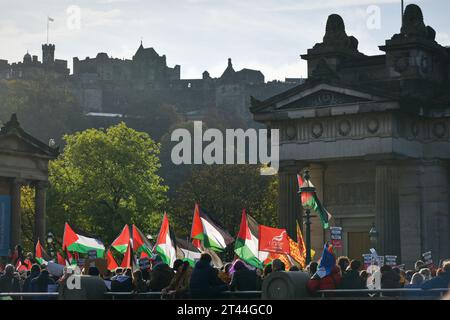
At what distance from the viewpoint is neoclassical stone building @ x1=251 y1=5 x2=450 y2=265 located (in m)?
58.9

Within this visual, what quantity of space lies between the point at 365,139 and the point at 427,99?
311 centimetres

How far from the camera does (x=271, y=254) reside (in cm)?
4022

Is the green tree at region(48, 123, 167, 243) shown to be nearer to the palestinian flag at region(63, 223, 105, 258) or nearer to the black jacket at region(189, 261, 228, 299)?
the palestinian flag at region(63, 223, 105, 258)

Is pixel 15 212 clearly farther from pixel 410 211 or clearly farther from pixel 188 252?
pixel 188 252

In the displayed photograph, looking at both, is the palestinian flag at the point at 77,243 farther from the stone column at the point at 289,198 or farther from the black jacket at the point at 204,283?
the stone column at the point at 289,198

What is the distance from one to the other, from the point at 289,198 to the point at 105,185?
33.7m

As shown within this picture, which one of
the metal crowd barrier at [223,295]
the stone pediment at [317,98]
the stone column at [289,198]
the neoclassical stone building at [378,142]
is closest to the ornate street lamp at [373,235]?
the neoclassical stone building at [378,142]

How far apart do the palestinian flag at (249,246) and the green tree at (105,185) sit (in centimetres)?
5159

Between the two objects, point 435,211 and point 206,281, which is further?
point 435,211

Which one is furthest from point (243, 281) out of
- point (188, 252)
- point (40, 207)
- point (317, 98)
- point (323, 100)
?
point (40, 207)

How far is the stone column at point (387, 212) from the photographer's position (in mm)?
58781

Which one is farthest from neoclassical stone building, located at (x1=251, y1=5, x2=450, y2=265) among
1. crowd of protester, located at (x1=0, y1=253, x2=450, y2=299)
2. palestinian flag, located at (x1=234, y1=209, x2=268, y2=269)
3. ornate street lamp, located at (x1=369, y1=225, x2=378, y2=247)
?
crowd of protester, located at (x1=0, y1=253, x2=450, y2=299)

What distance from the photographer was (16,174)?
73.9 m
